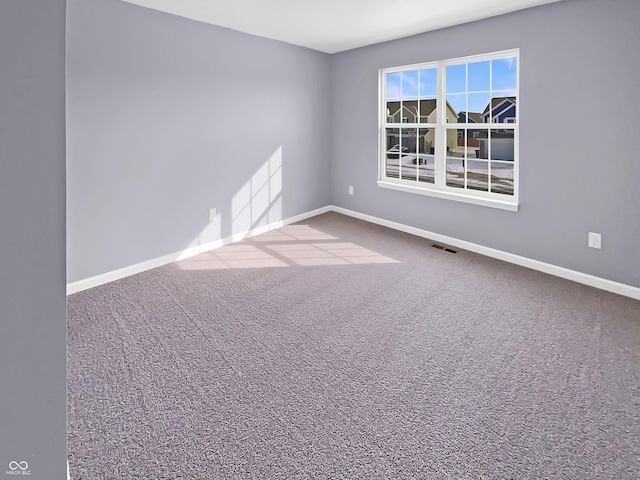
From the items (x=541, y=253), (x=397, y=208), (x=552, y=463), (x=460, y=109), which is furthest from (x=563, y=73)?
(x=552, y=463)

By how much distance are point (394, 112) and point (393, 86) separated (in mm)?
324

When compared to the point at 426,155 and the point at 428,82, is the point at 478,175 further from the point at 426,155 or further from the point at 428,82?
the point at 428,82

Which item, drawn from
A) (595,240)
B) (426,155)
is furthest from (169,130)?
(595,240)

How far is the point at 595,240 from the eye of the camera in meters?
3.59

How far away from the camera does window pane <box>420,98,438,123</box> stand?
4.99m

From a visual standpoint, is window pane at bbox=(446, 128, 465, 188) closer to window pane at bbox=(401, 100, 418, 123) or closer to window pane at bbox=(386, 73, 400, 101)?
window pane at bbox=(401, 100, 418, 123)

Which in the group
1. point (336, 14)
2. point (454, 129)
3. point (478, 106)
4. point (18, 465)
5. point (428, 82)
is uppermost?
point (336, 14)

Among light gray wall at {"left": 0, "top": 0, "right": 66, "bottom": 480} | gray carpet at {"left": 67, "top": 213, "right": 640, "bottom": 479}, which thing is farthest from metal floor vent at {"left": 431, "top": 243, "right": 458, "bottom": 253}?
light gray wall at {"left": 0, "top": 0, "right": 66, "bottom": 480}

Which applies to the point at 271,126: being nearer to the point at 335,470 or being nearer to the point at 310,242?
the point at 310,242

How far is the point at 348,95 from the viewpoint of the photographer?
591 cm

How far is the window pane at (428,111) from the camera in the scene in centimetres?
499

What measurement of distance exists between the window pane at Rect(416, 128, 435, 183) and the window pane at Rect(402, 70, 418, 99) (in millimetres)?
457

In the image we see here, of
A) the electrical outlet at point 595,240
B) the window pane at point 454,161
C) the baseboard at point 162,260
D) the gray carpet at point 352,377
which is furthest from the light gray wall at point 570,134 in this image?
the baseboard at point 162,260

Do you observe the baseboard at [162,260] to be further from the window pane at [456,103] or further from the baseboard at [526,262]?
the window pane at [456,103]
